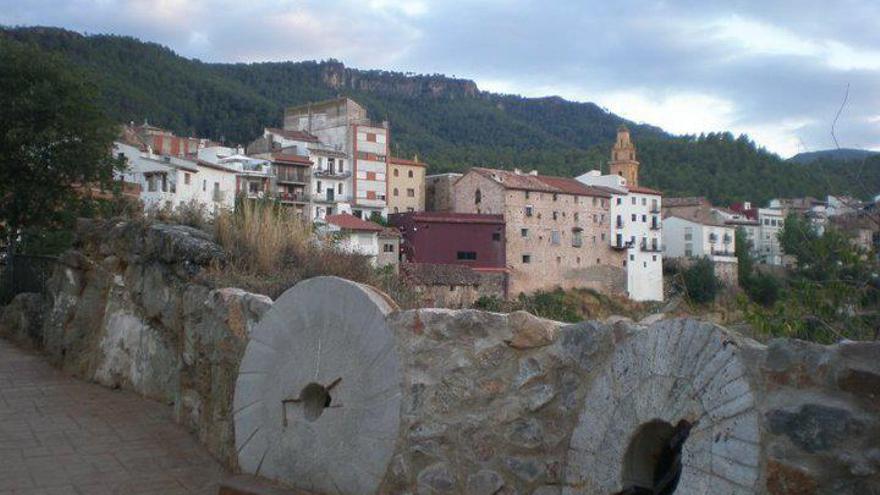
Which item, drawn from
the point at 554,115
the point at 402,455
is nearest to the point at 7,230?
the point at 402,455

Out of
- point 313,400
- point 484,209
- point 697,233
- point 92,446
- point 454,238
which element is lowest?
point 92,446

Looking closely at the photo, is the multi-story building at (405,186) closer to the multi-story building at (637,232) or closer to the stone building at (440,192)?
the stone building at (440,192)

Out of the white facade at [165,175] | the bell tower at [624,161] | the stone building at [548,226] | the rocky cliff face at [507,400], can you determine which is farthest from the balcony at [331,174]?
the rocky cliff face at [507,400]

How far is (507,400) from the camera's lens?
11.6ft

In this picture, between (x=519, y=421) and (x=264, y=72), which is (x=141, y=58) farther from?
(x=519, y=421)

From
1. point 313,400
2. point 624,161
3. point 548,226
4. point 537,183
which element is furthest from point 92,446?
point 624,161

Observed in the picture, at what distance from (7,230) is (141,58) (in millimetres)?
83821

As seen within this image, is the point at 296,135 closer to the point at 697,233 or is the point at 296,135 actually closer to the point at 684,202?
the point at 697,233

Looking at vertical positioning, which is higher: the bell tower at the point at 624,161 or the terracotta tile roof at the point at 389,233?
the bell tower at the point at 624,161

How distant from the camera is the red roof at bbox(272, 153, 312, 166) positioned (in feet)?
187

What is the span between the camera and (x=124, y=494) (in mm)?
4504

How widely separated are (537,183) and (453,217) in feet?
37.3

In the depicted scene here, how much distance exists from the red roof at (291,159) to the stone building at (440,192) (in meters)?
11.0

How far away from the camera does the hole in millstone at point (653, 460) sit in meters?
2.99
